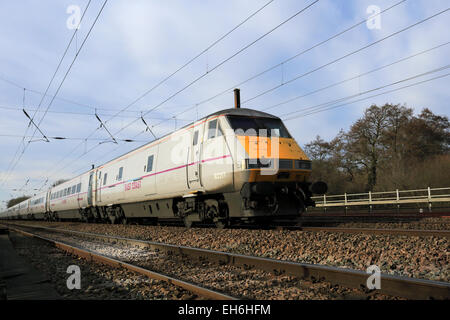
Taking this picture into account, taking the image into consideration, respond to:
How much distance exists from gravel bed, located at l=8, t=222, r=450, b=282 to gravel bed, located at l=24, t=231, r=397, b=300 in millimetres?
1102

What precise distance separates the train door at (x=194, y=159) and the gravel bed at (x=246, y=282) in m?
3.38

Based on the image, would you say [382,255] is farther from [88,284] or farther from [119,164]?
[119,164]

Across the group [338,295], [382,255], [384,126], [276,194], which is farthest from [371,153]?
[338,295]

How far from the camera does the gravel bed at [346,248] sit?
5.14 meters

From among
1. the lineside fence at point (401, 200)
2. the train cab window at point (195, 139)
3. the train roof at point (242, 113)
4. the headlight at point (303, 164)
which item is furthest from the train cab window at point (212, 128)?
the lineside fence at point (401, 200)

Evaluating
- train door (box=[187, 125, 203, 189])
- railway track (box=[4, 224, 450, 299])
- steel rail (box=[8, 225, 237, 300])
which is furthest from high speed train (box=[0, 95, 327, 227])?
steel rail (box=[8, 225, 237, 300])

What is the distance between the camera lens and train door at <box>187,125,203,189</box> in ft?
34.0

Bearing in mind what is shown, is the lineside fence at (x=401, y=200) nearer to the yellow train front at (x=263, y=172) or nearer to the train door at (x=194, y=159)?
the yellow train front at (x=263, y=172)

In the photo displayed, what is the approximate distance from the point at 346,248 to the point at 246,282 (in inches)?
103

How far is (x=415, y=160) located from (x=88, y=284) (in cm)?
3058

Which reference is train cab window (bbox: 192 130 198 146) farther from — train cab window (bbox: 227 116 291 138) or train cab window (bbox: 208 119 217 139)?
train cab window (bbox: 227 116 291 138)

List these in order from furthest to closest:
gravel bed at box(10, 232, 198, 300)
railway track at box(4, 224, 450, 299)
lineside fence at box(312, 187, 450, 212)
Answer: lineside fence at box(312, 187, 450, 212)
gravel bed at box(10, 232, 198, 300)
railway track at box(4, 224, 450, 299)

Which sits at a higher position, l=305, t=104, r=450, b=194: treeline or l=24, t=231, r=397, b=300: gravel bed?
l=305, t=104, r=450, b=194: treeline

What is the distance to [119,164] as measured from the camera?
1738 centimetres
